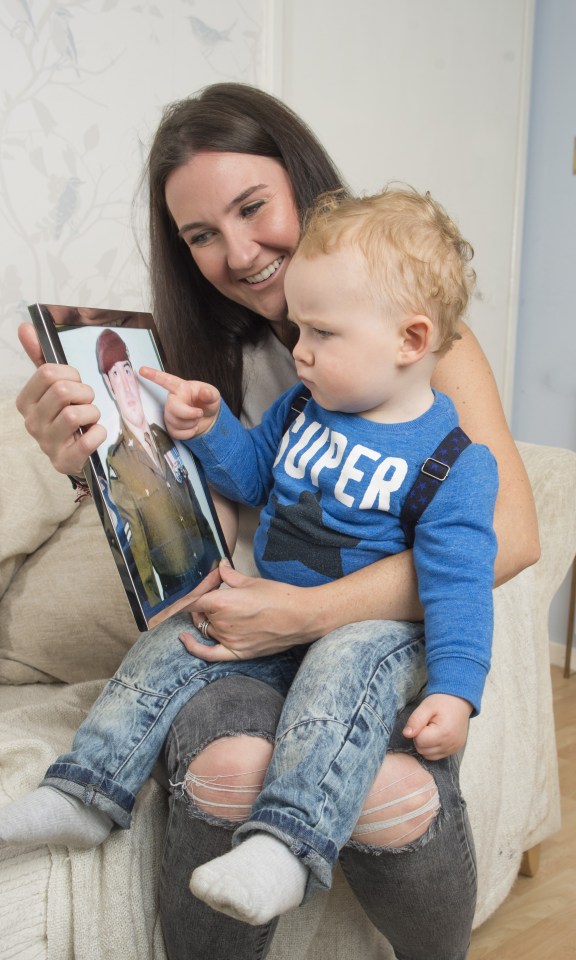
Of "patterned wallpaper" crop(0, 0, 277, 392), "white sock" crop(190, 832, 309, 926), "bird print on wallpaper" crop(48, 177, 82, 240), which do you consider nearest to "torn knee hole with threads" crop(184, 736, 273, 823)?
"white sock" crop(190, 832, 309, 926)

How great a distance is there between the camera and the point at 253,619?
3.42ft

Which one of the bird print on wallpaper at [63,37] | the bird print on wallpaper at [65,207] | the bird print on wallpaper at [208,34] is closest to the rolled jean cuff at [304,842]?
the bird print on wallpaper at [65,207]

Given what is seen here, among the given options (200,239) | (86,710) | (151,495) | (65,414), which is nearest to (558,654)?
(86,710)

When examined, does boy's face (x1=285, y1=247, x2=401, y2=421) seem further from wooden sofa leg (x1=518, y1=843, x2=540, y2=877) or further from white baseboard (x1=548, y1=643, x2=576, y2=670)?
white baseboard (x1=548, y1=643, x2=576, y2=670)

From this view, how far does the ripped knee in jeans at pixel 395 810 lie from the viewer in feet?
3.13

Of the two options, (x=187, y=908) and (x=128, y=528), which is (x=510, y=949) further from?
(x=128, y=528)

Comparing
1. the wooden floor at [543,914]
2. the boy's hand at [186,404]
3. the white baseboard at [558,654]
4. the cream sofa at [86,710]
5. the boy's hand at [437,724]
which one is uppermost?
the boy's hand at [186,404]

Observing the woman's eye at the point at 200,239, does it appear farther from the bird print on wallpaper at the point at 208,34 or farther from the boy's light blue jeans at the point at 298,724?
the bird print on wallpaper at the point at 208,34

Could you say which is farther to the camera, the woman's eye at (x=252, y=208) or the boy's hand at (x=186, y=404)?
the woman's eye at (x=252, y=208)

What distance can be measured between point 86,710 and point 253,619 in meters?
0.44

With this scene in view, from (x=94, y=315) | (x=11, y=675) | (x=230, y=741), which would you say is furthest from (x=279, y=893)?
(x=11, y=675)

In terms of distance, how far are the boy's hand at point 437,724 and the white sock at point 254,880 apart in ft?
0.59

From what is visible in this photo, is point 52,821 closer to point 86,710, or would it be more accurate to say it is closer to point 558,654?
point 86,710

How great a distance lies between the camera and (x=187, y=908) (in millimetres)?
983
